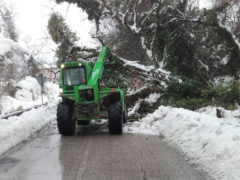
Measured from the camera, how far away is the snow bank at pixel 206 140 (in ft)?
14.7

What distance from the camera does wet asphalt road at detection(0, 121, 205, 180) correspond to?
189 inches

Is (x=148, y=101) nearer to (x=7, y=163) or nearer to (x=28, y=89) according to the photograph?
(x=7, y=163)

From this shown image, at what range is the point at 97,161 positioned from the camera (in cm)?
573

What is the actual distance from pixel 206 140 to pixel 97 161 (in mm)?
2354

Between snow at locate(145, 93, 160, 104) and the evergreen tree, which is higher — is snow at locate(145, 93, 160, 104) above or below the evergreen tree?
below

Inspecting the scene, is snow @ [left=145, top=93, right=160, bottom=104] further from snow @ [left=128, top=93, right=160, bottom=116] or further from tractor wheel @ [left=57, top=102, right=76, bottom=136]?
tractor wheel @ [left=57, top=102, right=76, bottom=136]

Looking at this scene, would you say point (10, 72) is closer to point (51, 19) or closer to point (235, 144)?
point (51, 19)

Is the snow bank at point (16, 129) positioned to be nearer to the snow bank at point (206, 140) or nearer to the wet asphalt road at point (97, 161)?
the wet asphalt road at point (97, 161)

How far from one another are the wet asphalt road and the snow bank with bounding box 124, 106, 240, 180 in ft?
0.94

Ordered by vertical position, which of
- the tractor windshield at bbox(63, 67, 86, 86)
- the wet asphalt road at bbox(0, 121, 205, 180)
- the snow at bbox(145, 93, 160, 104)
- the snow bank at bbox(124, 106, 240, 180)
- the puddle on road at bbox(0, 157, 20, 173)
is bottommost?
the wet asphalt road at bbox(0, 121, 205, 180)

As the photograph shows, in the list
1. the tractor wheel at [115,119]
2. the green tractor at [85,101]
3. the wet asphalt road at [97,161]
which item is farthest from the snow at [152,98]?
the wet asphalt road at [97,161]

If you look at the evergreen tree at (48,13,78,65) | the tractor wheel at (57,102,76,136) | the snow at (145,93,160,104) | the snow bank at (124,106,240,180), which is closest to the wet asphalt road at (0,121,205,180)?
the snow bank at (124,106,240,180)

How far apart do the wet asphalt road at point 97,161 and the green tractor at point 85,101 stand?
2.95 ft

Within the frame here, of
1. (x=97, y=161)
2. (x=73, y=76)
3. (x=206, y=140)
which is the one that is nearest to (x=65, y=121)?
(x=73, y=76)
